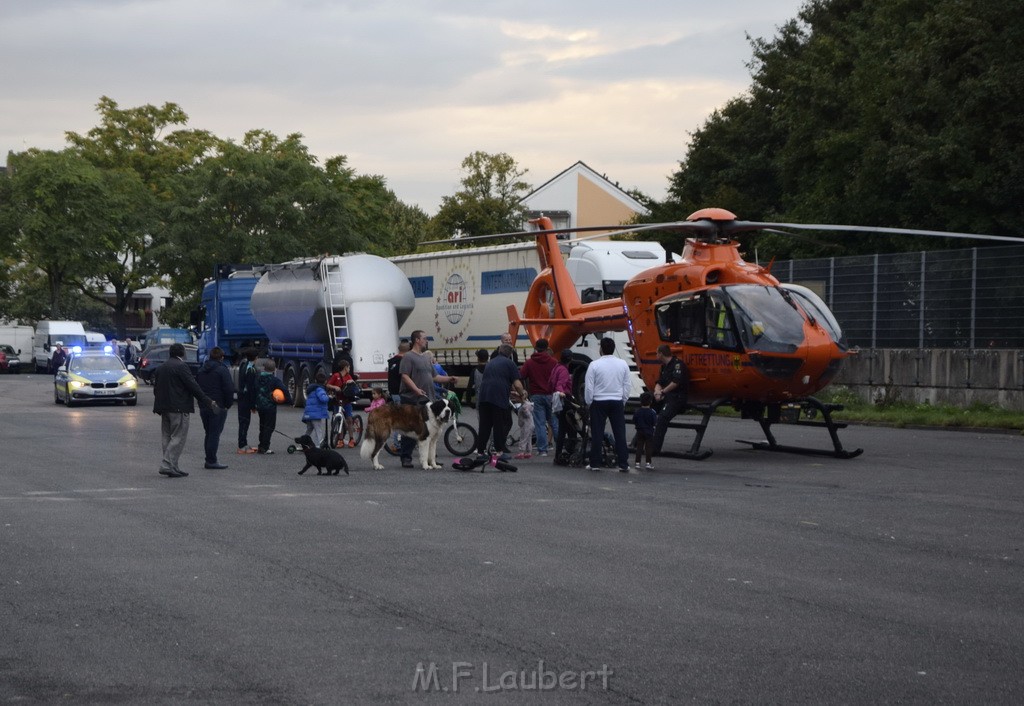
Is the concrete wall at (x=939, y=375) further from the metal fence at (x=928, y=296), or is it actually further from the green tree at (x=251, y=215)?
the green tree at (x=251, y=215)

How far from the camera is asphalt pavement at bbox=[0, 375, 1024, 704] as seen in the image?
275 inches

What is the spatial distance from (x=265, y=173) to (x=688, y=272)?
45562mm

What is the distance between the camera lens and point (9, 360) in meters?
73.2

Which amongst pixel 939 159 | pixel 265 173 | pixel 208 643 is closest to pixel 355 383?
pixel 208 643

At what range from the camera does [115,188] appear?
81562 millimetres

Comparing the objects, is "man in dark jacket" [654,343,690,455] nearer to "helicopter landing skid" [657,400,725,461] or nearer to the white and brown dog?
"helicopter landing skid" [657,400,725,461]

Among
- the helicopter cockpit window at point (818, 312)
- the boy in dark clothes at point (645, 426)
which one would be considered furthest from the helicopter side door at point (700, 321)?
the boy in dark clothes at point (645, 426)

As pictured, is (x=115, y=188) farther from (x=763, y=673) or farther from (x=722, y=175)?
(x=763, y=673)

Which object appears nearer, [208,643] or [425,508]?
[208,643]

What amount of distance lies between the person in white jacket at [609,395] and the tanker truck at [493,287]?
34.6ft

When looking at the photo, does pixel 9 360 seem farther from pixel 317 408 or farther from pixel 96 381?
pixel 317 408

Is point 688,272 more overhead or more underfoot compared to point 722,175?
more underfoot

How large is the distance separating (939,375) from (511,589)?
23.2m
